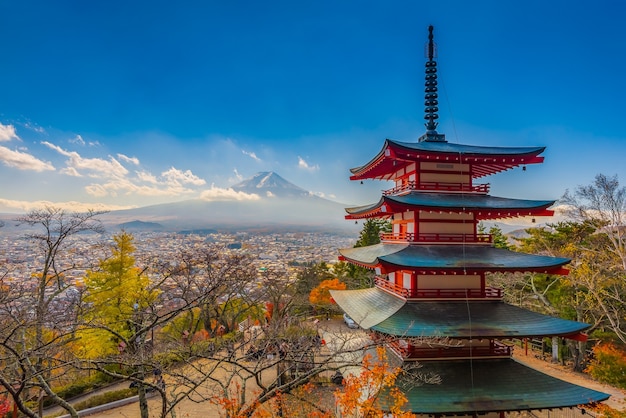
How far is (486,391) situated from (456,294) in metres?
2.67

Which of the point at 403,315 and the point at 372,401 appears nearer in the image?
the point at 372,401

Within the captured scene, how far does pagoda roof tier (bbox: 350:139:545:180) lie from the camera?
11.0 meters

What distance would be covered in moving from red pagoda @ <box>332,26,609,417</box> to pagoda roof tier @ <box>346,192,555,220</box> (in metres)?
0.03

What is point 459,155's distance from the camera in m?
11.2

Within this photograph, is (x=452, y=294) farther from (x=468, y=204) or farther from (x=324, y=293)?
(x=324, y=293)

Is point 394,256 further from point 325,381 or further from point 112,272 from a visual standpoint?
point 112,272

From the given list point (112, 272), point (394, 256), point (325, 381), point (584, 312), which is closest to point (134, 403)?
point (112, 272)

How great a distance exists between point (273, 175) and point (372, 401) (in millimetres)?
130438

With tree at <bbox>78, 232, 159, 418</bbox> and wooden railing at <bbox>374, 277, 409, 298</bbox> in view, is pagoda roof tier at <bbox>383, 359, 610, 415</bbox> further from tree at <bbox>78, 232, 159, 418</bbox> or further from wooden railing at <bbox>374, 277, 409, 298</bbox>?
tree at <bbox>78, 232, 159, 418</bbox>

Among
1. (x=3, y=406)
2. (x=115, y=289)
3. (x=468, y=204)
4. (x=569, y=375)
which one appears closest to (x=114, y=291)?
(x=115, y=289)

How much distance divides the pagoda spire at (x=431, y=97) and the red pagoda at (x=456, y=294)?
1.46 ft

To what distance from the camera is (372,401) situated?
8602mm

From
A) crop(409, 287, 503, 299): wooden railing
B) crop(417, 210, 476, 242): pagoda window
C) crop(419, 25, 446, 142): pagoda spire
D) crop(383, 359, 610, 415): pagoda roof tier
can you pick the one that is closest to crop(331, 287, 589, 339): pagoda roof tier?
crop(409, 287, 503, 299): wooden railing

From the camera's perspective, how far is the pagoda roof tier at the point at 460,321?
9570 mm
